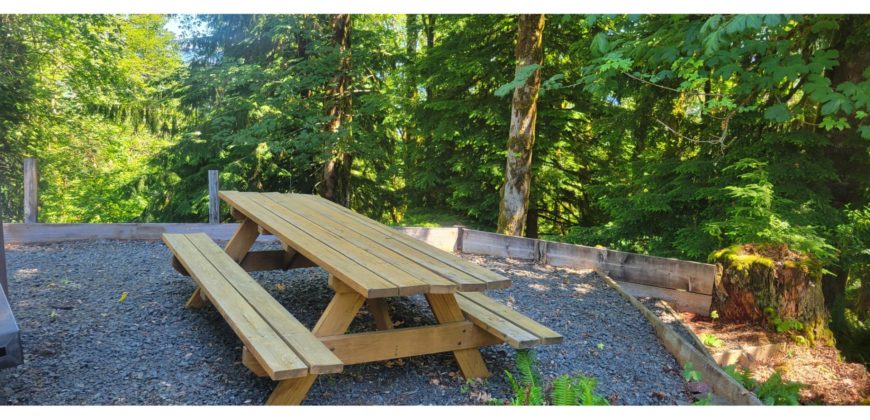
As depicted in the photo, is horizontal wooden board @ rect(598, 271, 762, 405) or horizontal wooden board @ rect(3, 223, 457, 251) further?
horizontal wooden board @ rect(3, 223, 457, 251)

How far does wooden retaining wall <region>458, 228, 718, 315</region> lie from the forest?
30cm

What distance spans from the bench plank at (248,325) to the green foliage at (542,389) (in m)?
1.05

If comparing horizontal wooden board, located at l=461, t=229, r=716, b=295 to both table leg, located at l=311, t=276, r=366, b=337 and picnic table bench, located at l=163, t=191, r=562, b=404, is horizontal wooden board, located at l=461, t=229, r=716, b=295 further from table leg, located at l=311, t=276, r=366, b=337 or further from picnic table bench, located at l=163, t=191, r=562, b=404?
table leg, located at l=311, t=276, r=366, b=337

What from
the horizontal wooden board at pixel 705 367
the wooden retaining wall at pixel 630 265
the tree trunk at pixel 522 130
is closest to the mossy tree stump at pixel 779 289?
the wooden retaining wall at pixel 630 265

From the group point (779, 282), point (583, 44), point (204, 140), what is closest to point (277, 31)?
point (204, 140)

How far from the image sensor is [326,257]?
229cm

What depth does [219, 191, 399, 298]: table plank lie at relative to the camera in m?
1.90

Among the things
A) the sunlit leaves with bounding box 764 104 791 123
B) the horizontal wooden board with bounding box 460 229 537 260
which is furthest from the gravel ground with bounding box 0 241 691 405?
the sunlit leaves with bounding box 764 104 791 123

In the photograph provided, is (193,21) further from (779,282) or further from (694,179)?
(779,282)

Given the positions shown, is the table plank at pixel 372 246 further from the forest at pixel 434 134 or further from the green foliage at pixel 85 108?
the green foliage at pixel 85 108

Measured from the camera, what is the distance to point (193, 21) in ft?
23.5

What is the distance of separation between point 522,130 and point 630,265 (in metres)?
1.96

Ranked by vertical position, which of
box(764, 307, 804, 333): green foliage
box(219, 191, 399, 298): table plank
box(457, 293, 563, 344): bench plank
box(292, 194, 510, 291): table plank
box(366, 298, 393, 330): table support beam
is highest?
box(219, 191, 399, 298): table plank

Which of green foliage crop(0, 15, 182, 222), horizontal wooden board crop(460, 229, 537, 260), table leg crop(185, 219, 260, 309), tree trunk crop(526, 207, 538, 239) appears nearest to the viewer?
table leg crop(185, 219, 260, 309)
